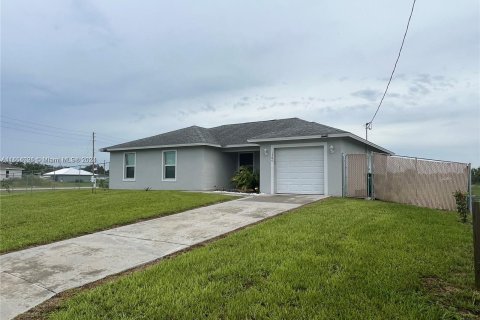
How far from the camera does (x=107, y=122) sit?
27.9 metres

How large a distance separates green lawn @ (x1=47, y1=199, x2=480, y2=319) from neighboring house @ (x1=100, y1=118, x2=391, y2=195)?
757 cm

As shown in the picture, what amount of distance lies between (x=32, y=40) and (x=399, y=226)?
12849 millimetres

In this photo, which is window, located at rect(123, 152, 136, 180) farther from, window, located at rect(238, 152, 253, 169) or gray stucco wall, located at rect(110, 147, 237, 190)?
window, located at rect(238, 152, 253, 169)

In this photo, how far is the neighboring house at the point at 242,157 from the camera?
45.4 feet

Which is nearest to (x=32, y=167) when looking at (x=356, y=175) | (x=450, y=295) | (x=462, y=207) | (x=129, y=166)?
(x=129, y=166)

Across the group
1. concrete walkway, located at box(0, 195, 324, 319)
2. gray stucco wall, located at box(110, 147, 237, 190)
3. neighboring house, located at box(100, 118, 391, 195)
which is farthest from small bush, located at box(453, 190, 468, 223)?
gray stucco wall, located at box(110, 147, 237, 190)

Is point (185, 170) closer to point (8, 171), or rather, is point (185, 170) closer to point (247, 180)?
point (247, 180)

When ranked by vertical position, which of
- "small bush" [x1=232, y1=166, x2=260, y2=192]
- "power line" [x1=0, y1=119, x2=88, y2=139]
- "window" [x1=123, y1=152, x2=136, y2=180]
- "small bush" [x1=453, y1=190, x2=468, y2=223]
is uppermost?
"power line" [x1=0, y1=119, x2=88, y2=139]

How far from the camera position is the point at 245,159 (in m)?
19.3

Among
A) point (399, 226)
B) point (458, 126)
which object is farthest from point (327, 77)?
point (399, 226)

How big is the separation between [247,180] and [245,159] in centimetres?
259

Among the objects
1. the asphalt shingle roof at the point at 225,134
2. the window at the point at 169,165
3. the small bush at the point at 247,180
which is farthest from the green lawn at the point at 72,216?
the asphalt shingle roof at the point at 225,134

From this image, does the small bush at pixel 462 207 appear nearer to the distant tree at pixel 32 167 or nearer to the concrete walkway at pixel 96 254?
the concrete walkway at pixel 96 254

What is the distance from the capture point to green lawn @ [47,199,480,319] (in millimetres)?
3309
